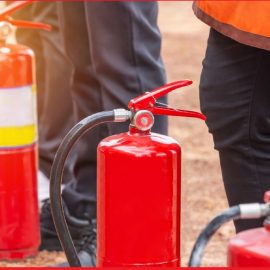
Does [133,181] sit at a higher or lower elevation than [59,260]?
higher

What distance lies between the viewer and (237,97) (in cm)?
226

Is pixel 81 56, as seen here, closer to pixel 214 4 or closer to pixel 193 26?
pixel 214 4

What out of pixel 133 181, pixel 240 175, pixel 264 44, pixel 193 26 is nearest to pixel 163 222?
pixel 133 181

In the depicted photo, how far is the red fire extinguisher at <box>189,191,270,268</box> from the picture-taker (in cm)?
163

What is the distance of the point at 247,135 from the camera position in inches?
89.4

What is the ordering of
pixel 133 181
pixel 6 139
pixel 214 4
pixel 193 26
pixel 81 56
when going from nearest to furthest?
pixel 133 181 → pixel 214 4 → pixel 6 139 → pixel 81 56 → pixel 193 26

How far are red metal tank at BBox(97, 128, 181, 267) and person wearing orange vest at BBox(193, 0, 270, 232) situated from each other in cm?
20

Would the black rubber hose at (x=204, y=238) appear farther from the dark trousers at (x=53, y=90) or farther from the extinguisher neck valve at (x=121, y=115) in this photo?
the dark trousers at (x=53, y=90)

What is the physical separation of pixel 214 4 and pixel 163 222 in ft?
1.70

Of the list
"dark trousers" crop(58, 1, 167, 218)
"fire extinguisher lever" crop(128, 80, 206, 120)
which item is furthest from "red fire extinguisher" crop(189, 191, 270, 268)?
"dark trousers" crop(58, 1, 167, 218)

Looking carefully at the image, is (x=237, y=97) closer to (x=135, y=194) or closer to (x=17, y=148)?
(x=135, y=194)

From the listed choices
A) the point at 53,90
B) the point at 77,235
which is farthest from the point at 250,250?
the point at 53,90

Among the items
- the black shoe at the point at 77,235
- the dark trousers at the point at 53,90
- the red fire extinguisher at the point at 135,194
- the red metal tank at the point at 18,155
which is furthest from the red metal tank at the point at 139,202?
the dark trousers at the point at 53,90

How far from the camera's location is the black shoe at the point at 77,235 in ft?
10.3
